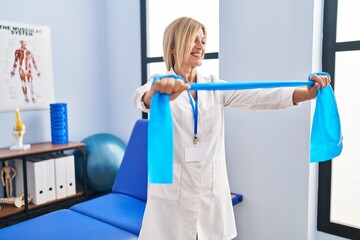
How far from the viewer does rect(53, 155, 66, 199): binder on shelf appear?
8.34ft

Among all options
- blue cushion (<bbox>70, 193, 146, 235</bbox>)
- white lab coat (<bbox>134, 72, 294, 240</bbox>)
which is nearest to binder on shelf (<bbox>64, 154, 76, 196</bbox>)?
blue cushion (<bbox>70, 193, 146, 235</bbox>)

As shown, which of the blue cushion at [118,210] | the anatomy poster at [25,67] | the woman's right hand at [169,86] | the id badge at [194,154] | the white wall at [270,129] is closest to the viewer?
the woman's right hand at [169,86]

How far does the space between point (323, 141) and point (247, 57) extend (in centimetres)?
94

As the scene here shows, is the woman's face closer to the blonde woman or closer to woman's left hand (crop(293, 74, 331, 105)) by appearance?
the blonde woman

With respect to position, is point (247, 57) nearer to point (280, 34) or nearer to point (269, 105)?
point (280, 34)

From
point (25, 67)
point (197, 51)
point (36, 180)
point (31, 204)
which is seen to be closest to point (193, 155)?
point (197, 51)

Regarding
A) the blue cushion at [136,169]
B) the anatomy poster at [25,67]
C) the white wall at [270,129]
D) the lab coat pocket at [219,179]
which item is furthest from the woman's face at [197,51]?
the anatomy poster at [25,67]

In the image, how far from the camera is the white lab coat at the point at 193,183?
1.16 metres

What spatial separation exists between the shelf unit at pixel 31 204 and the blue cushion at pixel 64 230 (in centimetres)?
65

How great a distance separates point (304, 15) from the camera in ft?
5.91

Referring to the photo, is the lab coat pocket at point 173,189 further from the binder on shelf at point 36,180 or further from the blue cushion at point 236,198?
the binder on shelf at point 36,180

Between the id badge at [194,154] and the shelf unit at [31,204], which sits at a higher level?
the id badge at [194,154]

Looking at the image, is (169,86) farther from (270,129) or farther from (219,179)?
(270,129)

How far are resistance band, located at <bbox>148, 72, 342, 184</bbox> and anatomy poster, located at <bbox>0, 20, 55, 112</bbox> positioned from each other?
2110mm
